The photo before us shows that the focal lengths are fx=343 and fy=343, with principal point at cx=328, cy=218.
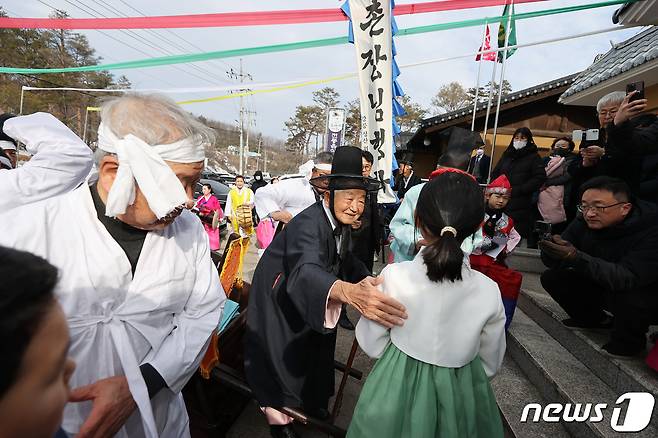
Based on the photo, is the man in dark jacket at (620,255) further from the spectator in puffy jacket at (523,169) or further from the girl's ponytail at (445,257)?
the spectator in puffy jacket at (523,169)

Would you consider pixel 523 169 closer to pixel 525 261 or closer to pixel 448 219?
pixel 525 261

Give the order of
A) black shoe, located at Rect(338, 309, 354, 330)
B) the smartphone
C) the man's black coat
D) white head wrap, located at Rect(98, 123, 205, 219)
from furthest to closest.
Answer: black shoe, located at Rect(338, 309, 354, 330) < the smartphone < the man's black coat < white head wrap, located at Rect(98, 123, 205, 219)

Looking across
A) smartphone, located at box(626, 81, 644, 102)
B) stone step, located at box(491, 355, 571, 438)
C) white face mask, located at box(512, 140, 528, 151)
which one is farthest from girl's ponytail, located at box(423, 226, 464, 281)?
white face mask, located at box(512, 140, 528, 151)

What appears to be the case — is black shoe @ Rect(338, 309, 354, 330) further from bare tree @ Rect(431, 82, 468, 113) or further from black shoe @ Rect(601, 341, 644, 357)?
bare tree @ Rect(431, 82, 468, 113)

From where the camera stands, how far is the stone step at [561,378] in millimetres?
2162

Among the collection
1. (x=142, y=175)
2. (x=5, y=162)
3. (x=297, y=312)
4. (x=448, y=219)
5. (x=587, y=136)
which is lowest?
(x=297, y=312)

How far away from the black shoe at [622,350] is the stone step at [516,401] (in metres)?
0.64

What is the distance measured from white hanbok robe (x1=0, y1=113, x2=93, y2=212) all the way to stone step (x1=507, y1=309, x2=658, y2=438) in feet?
11.6

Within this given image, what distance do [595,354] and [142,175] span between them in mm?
3400

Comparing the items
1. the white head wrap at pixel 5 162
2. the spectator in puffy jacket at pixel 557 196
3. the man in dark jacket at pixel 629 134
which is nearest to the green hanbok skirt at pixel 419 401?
the man in dark jacket at pixel 629 134

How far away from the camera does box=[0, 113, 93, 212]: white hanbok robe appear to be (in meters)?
1.87

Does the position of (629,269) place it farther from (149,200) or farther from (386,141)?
(149,200)

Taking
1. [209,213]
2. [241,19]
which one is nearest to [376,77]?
[241,19]

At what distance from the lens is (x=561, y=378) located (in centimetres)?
261
